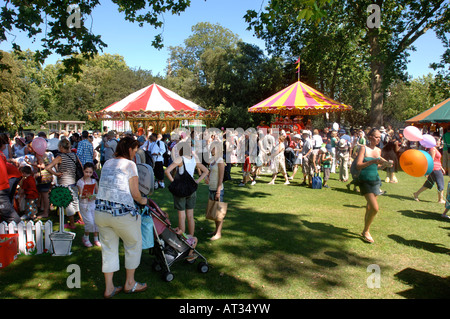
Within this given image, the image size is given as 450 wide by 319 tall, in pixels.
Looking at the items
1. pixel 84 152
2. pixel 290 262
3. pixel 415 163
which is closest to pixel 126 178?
pixel 290 262

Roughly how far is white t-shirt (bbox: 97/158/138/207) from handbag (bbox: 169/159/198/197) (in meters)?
1.32

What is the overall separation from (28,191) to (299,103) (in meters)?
13.4

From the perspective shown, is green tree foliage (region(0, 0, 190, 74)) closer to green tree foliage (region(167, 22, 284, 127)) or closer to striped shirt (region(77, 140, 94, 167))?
striped shirt (region(77, 140, 94, 167))

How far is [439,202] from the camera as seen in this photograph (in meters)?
8.61

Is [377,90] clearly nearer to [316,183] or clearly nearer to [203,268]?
[316,183]

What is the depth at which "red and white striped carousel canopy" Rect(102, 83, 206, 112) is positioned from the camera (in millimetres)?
13711

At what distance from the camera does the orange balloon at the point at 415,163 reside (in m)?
4.84

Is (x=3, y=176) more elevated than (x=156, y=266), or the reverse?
(x=3, y=176)

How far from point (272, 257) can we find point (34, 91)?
208 ft

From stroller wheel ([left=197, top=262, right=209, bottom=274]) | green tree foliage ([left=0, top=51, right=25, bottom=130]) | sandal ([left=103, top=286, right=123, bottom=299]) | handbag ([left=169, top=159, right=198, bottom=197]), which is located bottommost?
sandal ([left=103, top=286, right=123, bottom=299])

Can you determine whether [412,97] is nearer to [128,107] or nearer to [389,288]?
[128,107]

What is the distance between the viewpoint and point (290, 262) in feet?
15.8

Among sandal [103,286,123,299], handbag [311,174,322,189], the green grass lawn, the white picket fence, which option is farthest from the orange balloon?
the white picket fence
